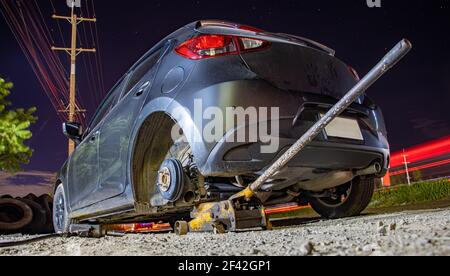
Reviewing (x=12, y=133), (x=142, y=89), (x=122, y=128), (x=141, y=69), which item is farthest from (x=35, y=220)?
(x=142, y=89)

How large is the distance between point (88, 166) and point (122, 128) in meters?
0.96

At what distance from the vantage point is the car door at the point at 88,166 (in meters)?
3.73

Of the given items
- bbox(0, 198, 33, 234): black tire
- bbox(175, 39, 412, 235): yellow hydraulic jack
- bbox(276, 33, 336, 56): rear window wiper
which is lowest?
bbox(175, 39, 412, 235): yellow hydraulic jack

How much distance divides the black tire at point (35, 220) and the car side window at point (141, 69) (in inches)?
218

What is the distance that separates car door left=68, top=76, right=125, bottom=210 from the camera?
12.2 feet

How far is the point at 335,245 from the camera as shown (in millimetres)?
1700

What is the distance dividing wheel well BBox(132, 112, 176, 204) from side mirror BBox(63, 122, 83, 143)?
6.04 ft

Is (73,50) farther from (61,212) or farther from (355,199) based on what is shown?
(355,199)

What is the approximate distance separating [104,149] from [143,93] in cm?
85

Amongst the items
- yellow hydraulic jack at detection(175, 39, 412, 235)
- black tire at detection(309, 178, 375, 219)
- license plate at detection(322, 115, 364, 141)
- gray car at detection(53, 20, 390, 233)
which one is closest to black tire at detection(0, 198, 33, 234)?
gray car at detection(53, 20, 390, 233)

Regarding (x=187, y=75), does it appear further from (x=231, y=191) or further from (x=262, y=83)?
(x=231, y=191)

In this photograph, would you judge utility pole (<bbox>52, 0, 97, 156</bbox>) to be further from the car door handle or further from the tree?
the car door handle
